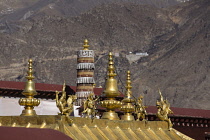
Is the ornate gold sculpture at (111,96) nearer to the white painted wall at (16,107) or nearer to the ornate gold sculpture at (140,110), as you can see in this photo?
the ornate gold sculpture at (140,110)

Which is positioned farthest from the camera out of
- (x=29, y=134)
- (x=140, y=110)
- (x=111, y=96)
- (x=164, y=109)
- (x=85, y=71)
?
(x=85, y=71)

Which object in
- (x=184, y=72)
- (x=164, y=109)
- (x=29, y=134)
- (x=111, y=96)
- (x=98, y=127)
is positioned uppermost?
(x=184, y=72)

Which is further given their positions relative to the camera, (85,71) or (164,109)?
(85,71)

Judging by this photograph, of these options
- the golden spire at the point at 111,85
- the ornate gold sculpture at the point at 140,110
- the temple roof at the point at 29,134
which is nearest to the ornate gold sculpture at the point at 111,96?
the golden spire at the point at 111,85

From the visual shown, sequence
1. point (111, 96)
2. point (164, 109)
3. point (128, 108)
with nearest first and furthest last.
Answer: point (111, 96)
point (164, 109)
point (128, 108)

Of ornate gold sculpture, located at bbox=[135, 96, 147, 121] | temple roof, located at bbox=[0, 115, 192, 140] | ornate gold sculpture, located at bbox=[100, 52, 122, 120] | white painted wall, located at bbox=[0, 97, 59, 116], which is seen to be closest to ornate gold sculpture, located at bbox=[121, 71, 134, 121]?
ornate gold sculpture, located at bbox=[135, 96, 147, 121]

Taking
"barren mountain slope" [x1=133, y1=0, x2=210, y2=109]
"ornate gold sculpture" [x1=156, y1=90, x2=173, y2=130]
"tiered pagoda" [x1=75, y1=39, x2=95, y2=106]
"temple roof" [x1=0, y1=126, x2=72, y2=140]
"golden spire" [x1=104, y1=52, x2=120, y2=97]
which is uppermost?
"barren mountain slope" [x1=133, y1=0, x2=210, y2=109]

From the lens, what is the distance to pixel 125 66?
192625 millimetres

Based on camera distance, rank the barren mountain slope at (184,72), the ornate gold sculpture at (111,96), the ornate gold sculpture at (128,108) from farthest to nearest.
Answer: the barren mountain slope at (184,72) < the ornate gold sculpture at (128,108) < the ornate gold sculpture at (111,96)

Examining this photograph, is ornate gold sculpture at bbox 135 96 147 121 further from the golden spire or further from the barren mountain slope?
the barren mountain slope

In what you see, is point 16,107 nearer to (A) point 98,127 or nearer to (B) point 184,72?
(A) point 98,127

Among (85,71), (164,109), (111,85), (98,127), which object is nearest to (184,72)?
(85,71)

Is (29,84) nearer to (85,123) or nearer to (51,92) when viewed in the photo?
(85,123)

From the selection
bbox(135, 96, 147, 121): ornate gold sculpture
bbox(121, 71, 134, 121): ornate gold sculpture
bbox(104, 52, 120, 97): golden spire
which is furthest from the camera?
bbox(135, 96, 147, 121): ornate gold sculpture
